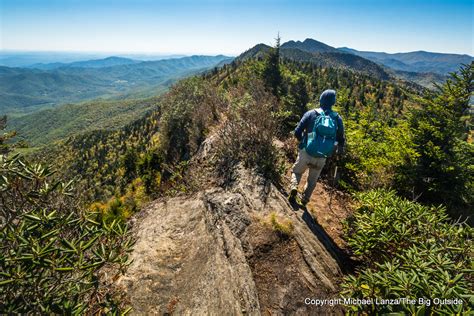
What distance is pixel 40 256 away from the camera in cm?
222

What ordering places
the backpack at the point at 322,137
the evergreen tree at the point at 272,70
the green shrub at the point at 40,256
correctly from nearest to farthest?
the green shrub at the point at 40,256
the backpack at the point at 322,137
the evergreen tree at the point at 272,70

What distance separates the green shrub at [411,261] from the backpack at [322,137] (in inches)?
52.7

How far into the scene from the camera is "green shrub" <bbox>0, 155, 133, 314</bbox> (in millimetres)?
2178

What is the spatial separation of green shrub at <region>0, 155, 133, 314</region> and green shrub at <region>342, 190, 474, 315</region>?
3.11 meters

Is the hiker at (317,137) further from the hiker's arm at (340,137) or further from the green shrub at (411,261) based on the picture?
the green shrub at (411,261)

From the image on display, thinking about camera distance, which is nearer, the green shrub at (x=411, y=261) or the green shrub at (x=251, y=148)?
the green shrub at (x=411, y=261)

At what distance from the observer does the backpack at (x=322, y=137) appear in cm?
487

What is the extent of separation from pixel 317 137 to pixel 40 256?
4629 mm

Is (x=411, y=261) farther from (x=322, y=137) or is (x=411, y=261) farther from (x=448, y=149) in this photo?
(x=448, y=149)

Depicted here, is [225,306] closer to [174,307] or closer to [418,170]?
[174,307]

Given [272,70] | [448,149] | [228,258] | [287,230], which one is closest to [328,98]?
[287,230]

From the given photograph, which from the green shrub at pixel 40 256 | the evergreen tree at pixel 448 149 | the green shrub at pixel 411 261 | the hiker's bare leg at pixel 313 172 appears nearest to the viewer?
the green shrub at pixel 40 256

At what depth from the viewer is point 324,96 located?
5.06 metres

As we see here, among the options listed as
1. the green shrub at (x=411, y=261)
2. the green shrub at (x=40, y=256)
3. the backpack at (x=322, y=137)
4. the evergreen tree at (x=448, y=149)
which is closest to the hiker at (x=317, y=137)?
the backpack at (x=322, y=137)
